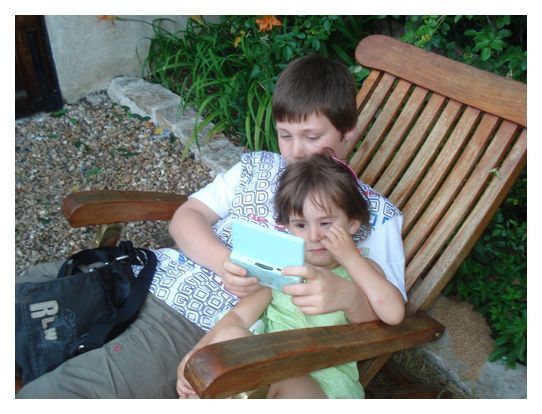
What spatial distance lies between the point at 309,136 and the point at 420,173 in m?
0.54

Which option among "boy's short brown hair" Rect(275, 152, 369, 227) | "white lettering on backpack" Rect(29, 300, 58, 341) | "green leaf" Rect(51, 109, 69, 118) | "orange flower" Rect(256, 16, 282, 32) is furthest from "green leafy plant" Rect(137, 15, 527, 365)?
"white lettering on backpack" Rect(29, 300, 58, 341)

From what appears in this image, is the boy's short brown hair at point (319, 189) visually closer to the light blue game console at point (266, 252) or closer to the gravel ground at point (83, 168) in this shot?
the light blue game console at point (266, 252)

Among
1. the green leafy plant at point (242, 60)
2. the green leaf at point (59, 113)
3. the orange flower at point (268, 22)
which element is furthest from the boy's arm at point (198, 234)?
the green leaf at point (59, 113)

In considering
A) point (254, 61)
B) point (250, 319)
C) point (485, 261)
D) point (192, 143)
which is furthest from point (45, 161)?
point (485, 261)

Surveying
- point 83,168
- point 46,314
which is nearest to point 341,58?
point 83,168

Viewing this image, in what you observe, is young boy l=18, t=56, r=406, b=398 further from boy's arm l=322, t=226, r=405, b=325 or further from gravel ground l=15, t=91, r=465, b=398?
gravel ground l=15, t=91, r=465, b=398

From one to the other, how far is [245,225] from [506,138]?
3.45ft

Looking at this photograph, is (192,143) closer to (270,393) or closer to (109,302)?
(109,302)

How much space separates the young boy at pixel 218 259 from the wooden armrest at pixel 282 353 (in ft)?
0.29

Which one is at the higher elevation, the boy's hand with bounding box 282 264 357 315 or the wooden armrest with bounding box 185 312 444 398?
the boy's hand with bounding box 282 264 357 315

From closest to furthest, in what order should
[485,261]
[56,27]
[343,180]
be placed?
[343,180] → [485,261] → [56,27]

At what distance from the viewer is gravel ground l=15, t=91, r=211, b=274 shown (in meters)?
3.51

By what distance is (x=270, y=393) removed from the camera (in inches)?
72.0

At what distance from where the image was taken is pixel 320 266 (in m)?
2.02
